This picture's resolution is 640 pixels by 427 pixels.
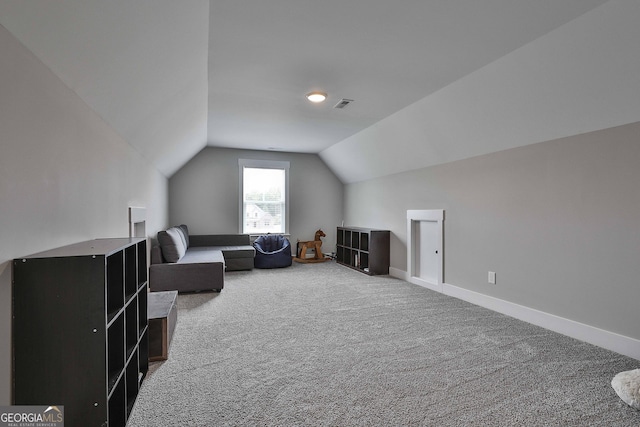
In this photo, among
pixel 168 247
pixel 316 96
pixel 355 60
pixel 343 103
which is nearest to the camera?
pixel 355 60

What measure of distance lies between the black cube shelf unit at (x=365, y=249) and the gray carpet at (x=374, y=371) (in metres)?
2.04

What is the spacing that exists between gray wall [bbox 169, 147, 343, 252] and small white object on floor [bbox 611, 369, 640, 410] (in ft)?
20.1

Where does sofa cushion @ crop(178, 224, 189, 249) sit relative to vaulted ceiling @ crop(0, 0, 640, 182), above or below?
below

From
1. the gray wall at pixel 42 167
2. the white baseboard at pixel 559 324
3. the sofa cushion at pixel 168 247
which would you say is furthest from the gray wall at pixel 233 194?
the gray wall at pixel 42 167

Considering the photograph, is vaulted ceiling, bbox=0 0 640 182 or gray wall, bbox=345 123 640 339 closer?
vaulted ceiling, bbox=0 0 640 182

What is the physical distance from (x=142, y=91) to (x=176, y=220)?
15.4ft

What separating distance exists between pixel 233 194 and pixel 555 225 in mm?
5758

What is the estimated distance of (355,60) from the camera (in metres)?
2.96

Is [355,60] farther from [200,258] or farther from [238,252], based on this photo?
[238,252]

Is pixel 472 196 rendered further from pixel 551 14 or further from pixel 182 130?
pixel 182 130

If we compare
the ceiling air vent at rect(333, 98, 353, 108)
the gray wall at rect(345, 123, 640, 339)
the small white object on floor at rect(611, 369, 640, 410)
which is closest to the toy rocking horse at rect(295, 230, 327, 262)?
the gray wall at rect(345, 123, 640, 339)

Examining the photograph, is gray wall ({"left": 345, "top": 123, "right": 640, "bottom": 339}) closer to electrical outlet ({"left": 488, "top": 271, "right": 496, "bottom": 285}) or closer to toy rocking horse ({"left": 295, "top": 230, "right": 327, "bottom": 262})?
electrical outlet ({"left": 488, "top": 271, "right": 496, "bottom": 285})

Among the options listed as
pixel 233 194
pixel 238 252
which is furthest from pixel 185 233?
pixel 233 194

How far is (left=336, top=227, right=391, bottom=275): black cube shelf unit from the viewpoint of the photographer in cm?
595
